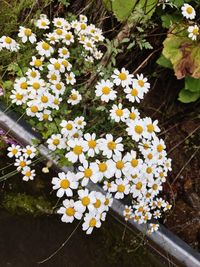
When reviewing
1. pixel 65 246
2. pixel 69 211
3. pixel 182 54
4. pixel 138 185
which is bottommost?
pixel 65 246

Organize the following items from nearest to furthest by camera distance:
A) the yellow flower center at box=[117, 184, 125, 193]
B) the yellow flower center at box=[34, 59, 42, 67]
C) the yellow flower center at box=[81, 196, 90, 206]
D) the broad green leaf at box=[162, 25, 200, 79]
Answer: the yellow flower center at box=[81, 196, 90, 206] → the yellow flower center at box=[117, 184, 125, 193] → the yellow flower center at box=[34, 59, 42, 67] → the broad green leaf at box=[162, 25, 200, 79]

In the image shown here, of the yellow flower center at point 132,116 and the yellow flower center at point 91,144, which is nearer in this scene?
the yellow flower center at point 91,144

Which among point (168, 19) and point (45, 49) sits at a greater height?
point (168, 19)

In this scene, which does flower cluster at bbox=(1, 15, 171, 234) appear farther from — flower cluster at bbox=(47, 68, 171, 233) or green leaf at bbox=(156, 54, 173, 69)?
green leaf at bbox=(156, 54, 173, 69)

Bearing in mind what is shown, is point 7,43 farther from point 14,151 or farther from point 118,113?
point 118,113

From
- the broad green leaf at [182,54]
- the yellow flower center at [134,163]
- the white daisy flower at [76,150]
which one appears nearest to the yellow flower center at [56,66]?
the white daisy flower at [76,150]

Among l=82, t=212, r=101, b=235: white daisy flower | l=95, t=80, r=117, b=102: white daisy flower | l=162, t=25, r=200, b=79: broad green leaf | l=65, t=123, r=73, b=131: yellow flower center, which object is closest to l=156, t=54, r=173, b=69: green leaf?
l=162, t=25, r=200, b=79: broad green leaf

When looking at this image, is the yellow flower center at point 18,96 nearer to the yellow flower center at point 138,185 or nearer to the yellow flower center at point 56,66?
the yellow flower center at point 56,66

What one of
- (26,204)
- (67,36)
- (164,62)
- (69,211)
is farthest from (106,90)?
(164,62)

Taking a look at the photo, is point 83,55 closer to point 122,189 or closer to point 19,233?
point 122,189
